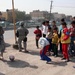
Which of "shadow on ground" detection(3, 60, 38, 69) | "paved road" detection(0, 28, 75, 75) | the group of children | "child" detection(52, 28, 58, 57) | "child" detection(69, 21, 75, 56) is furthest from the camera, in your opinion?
"child" detection(52, 28, 58, 57)

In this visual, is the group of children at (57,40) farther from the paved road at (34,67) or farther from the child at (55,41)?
the paved road at (34,67)

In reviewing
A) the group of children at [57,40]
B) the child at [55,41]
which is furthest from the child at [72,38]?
the child at [55,41]

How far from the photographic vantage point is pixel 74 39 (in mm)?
10125

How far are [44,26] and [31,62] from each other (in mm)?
2808

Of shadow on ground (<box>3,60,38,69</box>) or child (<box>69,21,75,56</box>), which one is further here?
child (<box>69,21,75,56</box>)

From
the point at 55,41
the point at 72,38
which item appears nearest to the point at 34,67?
the point at 55,41

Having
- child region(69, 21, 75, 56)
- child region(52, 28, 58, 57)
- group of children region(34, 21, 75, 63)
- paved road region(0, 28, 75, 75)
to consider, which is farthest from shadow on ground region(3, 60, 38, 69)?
child region(69, 21, 75, 56)

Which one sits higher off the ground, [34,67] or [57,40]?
[57,40]

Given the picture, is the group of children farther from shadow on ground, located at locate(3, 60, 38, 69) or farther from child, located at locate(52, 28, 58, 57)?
shadow on ground, located at locate(3, 60, 38, 69)

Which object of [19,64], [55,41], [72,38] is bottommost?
[19,64]

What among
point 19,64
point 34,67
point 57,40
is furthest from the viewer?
point 57,40

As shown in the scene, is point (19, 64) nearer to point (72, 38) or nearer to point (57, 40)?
point (57, 40)

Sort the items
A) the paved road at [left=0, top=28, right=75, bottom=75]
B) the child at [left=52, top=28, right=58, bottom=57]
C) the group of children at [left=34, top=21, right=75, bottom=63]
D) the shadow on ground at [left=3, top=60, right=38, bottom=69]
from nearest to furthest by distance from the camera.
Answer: the paved road at [left=0, top=28, right=75, bottom=75] → the shadow on ground at [left=3, top=60, right=38, bottom=69] → the group of children at [left=34, top=21, right=75, bottom=63] → the child at [left=52, top=28, right=58, bottom=57]

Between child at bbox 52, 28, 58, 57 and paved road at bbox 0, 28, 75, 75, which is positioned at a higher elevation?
child at bbox 52, 28, 58, 57
